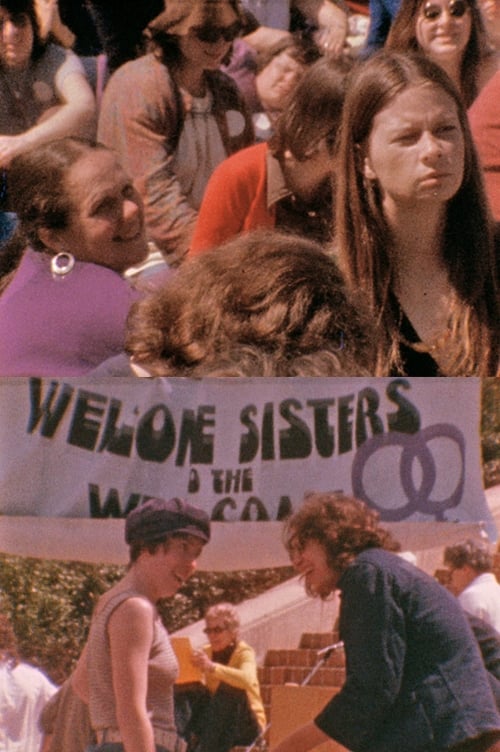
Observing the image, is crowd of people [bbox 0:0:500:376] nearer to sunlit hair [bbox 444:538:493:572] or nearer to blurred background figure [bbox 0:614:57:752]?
sunlit hair [bbox 444:538:493:572]

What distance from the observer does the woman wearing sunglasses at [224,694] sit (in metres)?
2.01

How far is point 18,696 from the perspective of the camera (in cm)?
210

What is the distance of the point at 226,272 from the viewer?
2092mm

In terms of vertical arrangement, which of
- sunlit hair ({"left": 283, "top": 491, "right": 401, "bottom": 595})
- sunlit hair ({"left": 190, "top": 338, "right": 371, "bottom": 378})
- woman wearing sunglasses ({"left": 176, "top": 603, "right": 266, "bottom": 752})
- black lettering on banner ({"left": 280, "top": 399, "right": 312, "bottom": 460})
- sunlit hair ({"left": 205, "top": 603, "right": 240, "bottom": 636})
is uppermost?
sunlit hair ({"left": 190, "top": 338, "right": 371, "bottom": 378})

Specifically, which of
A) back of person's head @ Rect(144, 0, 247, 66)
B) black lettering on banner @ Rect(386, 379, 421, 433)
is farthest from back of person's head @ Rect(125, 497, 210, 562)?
back of person's head @ Rect(144, 0, 247, 66)

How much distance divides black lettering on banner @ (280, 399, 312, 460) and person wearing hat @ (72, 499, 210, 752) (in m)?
0.18

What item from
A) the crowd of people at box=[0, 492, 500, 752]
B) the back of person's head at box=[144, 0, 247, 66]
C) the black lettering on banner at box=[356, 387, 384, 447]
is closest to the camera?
the crowd of people at box=[0, 492, 500, 752]

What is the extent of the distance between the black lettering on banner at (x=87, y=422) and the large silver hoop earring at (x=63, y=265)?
24 cm

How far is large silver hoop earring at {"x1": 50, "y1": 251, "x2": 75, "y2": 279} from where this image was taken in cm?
217

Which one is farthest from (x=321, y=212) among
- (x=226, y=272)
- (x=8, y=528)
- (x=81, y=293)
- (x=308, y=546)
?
(x=8, y=528)

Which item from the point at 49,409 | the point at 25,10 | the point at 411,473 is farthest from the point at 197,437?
the point at 25,10

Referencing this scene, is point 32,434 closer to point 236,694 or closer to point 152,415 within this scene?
point 152,415

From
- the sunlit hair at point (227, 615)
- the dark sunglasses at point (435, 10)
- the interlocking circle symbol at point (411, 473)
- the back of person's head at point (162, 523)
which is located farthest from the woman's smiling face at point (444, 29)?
the sunlit hair at point (227, 615)

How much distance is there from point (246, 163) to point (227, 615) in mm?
803
